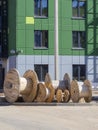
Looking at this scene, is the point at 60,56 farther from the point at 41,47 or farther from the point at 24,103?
the point at 24,103

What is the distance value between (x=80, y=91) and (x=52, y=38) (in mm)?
21794

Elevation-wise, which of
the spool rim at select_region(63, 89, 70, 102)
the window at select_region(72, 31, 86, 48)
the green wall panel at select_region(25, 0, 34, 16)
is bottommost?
the spool rim at select_region(63, 89, 70, 102)

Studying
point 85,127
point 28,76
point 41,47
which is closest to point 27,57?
point 41,47

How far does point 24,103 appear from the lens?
28.0 metres

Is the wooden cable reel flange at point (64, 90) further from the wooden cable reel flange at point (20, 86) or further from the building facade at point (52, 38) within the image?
the building facade at point (52, 38)

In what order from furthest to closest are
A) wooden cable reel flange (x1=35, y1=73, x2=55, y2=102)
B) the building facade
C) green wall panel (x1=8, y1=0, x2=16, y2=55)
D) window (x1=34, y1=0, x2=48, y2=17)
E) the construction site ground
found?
1. green wall panel (x1=8, y1=0, x2=16, y2=55)
2. window (x1=34, y1=0, x2=48, y2=17)
3. the building facade
4. wooden cable reel flange (x1=35, y1=73, x2=55, y2=102)
5. the construction site ground

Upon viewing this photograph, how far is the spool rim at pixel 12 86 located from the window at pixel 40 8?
2125 centimetres

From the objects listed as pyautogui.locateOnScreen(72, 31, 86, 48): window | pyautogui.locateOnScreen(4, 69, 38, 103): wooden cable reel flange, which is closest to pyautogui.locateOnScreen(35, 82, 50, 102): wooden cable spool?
pyautogui.locateOnScreen(4, 69, 38, 103): wooden cable reel flange

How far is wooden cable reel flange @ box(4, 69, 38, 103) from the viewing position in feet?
93.0

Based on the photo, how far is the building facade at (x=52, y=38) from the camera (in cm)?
4944

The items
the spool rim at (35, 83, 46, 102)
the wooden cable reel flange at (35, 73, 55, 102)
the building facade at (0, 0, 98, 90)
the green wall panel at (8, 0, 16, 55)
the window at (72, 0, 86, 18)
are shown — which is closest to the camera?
the spool rim at (35, 83, 46, 102)

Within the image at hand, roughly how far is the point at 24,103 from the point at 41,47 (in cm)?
2222

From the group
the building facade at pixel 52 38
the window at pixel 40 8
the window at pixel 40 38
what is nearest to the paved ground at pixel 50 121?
the building facade at pixel 52 38

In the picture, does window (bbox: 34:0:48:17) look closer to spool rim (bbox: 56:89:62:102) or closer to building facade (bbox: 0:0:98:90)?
building facade (bbox: 0:0:98:90)
